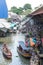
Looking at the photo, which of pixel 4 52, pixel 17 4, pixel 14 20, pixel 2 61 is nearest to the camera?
pixel 2 61

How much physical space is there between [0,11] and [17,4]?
217 feet

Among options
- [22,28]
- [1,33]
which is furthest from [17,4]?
[1,33]

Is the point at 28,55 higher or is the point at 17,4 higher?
the point at 17,4

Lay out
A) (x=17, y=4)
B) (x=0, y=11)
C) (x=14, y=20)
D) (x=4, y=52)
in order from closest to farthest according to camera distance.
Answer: (x=0, y=11) < (x=4, y=52) < (x=14, y=20) < (x=17, y=4)

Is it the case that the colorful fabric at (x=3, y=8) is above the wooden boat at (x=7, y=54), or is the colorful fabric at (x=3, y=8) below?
above

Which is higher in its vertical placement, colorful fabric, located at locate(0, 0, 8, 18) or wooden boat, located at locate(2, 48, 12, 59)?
colorful fabric, located at locate(0, 0, 8, 18)

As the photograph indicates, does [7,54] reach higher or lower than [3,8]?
lower

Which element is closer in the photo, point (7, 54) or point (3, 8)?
point (3, 8)

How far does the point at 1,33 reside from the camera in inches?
1432

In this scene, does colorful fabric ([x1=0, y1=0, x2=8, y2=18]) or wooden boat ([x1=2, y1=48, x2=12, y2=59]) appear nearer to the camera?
colorful fabric ([x1=0, y1=0, x2=8, y2=18])

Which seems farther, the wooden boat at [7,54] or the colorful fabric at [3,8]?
the wooden boat at [7,54]

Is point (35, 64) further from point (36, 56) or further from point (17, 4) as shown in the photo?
point (17, 4)

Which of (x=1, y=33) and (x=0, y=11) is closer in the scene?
(x=0, y=11)

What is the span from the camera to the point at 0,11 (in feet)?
28.6
